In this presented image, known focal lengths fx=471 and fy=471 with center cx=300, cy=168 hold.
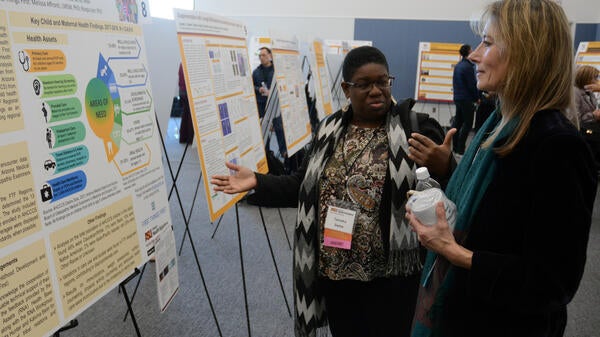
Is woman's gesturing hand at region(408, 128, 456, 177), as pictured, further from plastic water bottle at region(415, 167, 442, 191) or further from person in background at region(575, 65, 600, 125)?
person in background at region(575, 65, 600, 125)

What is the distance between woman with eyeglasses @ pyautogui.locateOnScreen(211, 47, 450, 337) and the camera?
1.52m

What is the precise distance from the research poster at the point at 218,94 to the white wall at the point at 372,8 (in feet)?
25.2

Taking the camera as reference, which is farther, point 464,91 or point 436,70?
point 436,70

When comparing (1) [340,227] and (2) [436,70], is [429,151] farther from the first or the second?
(2) [436,70]

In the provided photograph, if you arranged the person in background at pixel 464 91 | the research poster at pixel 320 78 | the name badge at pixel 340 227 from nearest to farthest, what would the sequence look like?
the name badge at pixel 340 227, the research poster at pixel 320 78, the person in background at pixel 464 91

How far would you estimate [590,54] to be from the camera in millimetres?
7422

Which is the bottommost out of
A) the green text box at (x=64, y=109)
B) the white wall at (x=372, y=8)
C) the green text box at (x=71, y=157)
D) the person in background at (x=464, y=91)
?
the person in background at (x=464, y=91)

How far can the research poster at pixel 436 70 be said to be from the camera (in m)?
8.58

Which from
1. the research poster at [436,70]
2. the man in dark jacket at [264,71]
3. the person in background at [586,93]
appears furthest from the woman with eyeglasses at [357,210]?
the research poster at [436,70]

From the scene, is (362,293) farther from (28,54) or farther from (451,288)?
(28,54)

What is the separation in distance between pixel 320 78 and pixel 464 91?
3.13 meters

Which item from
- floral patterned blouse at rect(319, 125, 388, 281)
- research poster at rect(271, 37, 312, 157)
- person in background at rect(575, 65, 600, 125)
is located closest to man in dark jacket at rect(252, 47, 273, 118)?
research poster at rect(271, 37, 312, 157)

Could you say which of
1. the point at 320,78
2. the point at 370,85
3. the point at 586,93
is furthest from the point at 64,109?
the point at 586,93

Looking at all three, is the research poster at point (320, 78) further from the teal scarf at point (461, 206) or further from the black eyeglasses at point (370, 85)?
the teal scarf at point (461, 206)
